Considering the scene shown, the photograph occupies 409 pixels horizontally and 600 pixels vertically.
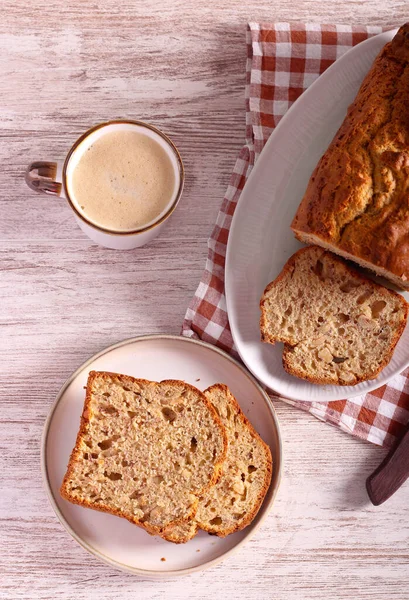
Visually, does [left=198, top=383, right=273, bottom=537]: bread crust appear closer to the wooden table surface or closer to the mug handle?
the wooden table surface

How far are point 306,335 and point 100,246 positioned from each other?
0.88 m

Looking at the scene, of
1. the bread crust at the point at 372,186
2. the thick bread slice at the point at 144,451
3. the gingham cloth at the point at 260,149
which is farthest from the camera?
the gingham cloth at the point at 260,149

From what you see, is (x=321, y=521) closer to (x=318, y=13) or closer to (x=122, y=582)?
(x=122, y=582)

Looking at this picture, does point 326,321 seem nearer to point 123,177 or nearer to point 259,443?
point 259,443

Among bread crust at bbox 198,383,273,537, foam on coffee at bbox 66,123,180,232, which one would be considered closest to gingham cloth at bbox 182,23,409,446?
bread crust at bbox 198,383,273,537

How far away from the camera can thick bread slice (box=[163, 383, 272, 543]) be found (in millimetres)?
2357

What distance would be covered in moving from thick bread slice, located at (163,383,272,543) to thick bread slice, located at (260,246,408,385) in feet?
0.88

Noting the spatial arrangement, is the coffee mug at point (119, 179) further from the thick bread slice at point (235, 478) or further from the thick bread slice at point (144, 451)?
the thick bread slice at point (235, 478)

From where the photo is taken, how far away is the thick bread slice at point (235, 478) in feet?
7.73

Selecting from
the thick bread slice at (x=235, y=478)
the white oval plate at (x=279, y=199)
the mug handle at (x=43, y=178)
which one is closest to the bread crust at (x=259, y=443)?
the thick bread slice at (x=235, y=478)

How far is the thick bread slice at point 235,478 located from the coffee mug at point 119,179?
68 cm

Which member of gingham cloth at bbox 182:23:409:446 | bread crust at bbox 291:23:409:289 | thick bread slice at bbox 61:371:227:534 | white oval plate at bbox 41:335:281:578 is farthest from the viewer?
gingham cloth at bbox 182:23:409:446

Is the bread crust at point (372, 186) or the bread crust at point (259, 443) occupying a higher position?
the bread crust at point (372, 186)

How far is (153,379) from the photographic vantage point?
2.46 meters
